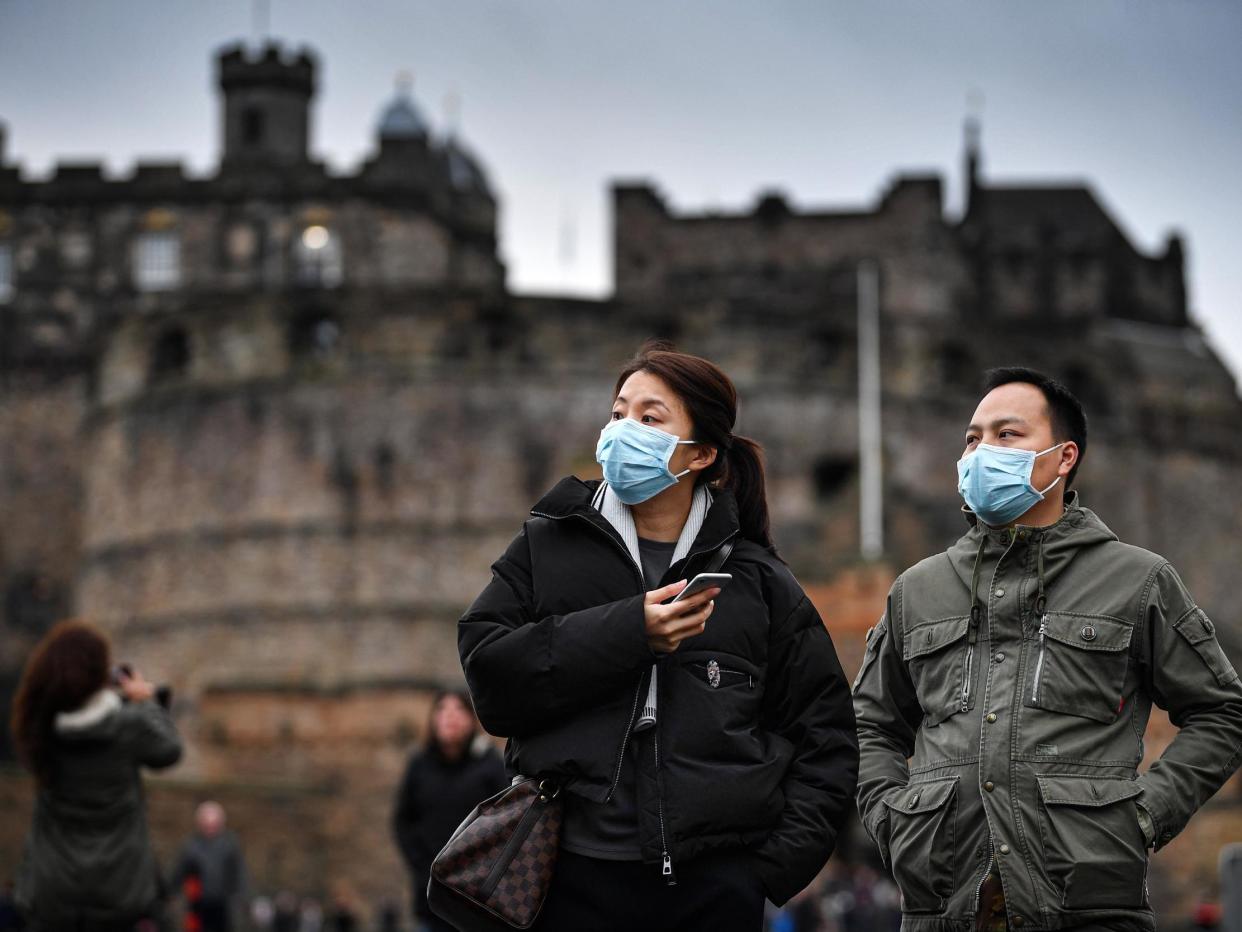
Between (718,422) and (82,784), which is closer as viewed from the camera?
(718,422)

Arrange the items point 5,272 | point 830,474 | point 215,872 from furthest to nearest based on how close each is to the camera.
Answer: point 5,272 < point 830,474 < point 215,872

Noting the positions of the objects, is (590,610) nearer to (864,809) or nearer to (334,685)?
(864,809)

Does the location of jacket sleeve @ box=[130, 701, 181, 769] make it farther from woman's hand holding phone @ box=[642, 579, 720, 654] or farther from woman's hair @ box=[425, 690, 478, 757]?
woman's hand holding phone @ box=[642, 579, 720, 654]

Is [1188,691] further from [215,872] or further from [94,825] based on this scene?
[215,872]

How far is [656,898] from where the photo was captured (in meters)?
4.43

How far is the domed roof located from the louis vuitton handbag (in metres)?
45.0

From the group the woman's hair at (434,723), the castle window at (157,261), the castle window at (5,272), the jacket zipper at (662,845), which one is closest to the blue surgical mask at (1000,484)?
the jacket zipper at (662,845)

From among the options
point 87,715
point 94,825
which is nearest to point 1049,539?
point 87,715

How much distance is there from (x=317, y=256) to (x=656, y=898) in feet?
128

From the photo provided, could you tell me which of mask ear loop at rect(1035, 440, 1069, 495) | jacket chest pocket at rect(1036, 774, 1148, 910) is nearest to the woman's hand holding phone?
jacket chest pocket at rect(1036, 774, 1148, 910)

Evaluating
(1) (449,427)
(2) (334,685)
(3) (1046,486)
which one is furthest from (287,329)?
(3) (1046,486)

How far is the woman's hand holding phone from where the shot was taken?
14.5 ft

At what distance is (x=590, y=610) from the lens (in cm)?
452

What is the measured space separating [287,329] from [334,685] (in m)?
6.33
